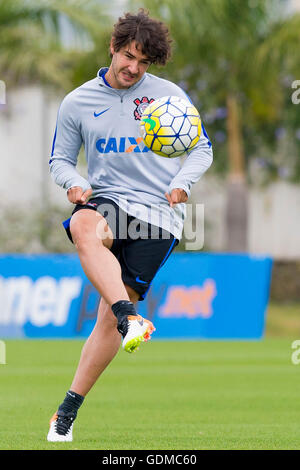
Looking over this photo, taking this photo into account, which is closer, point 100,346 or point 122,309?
point 122,309

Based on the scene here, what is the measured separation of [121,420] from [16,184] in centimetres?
1840

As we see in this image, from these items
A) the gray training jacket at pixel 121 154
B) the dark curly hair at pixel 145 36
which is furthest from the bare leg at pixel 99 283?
the dark curly hair at pixel 145 36

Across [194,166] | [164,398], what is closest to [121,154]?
[194,166]

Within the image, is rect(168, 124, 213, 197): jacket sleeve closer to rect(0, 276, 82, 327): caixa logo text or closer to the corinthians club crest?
the corinthians club crest

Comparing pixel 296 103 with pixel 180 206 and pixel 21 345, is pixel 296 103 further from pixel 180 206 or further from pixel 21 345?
pixel 180 206

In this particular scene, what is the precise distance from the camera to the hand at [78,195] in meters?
6.39

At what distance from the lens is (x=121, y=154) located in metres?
6.59

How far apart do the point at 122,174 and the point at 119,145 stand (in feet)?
0.57

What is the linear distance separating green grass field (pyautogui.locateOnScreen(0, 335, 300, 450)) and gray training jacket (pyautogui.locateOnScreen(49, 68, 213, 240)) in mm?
1391

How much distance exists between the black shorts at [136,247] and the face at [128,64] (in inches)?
28.4

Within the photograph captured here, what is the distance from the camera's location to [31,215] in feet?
80.4

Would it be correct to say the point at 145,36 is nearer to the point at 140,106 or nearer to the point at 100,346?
the point at 140,106

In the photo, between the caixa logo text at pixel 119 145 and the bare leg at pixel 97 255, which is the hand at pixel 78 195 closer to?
the bare leg at pixel 97 255
